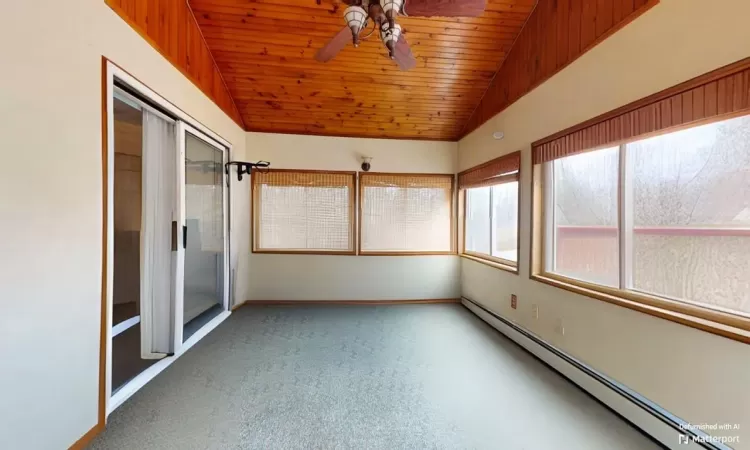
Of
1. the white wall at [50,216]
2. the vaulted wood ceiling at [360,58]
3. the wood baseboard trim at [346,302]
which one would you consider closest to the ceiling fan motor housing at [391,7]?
the vaulted wood ceiling at [360,58]

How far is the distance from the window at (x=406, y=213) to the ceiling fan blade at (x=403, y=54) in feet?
6.86

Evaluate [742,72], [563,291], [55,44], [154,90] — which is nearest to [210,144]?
[154,90]

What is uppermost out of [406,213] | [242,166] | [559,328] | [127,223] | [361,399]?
[242,166]

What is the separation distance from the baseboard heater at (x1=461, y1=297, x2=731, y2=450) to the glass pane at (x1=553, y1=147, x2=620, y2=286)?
0.64 meters

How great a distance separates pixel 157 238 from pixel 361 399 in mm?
2083

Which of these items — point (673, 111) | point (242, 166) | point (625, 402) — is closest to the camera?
point (673, 111)

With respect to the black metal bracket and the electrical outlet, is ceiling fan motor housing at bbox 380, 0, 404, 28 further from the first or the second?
the black metal bracket

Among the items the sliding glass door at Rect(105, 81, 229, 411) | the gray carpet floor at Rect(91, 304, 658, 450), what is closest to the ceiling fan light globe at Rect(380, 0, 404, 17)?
the sliding glass door at Rect(105, 81, 229, 411)

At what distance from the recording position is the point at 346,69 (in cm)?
338

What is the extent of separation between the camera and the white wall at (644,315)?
4.56 feet

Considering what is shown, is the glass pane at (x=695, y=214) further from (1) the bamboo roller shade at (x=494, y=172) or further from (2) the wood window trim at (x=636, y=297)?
(1) the bamboo roller shade at (x=494, y=172)

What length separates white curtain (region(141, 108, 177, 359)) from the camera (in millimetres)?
2496

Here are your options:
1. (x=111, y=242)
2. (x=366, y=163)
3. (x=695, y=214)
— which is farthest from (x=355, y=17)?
(x=366, y=163)

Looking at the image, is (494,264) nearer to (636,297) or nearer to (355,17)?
(636,297)
